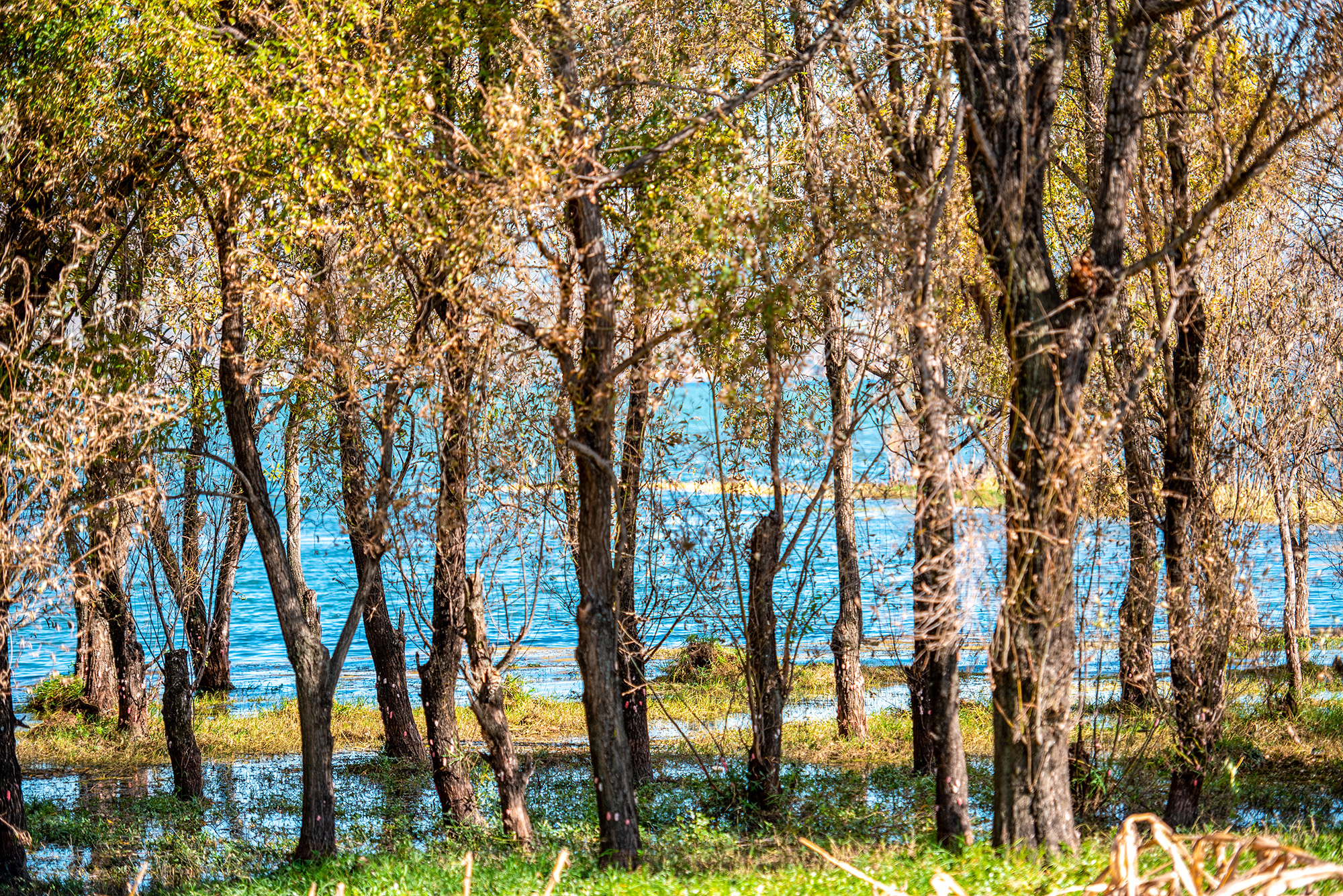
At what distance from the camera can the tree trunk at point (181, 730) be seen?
14.3 meters

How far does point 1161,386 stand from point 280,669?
897 inches

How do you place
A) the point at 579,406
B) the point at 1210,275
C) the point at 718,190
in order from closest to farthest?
the point at 718,190 < the point at 579,406 < the point at 1210,275

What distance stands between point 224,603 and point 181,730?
7.78m

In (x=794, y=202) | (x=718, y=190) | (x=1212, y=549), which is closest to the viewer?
(x=718, y=190)

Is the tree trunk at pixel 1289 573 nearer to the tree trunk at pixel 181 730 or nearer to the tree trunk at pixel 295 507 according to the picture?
the tree trunk at pixel 295 507

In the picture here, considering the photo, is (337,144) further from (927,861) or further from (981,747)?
(981,747)

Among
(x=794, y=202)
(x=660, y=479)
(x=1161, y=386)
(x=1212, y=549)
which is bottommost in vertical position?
(x=1212, y=549)

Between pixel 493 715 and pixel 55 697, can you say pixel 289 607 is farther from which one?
pixel 55 697

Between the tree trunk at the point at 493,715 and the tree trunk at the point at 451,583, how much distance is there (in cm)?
27

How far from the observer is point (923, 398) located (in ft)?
29.5

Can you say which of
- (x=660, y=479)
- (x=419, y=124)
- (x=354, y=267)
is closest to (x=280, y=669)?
(x=660, y=479)

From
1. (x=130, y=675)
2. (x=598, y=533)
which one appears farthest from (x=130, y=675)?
(x=598, y=533)

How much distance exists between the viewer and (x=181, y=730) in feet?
47.0

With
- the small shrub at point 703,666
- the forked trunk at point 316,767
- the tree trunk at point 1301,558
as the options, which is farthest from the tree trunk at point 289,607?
the tree trunk at point 1301,558
